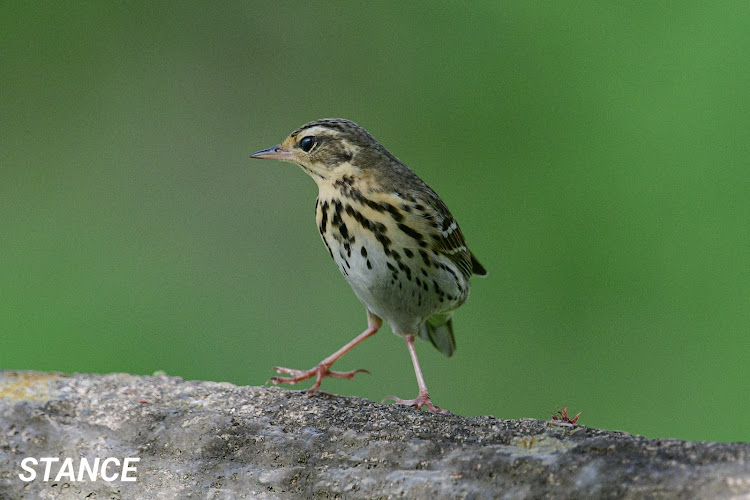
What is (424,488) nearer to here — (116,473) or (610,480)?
(610,480)

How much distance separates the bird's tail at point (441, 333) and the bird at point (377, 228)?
66cm

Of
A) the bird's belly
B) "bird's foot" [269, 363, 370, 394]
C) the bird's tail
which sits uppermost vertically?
the bird's tail

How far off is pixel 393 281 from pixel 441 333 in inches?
50.7

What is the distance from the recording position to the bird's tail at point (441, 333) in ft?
21.9

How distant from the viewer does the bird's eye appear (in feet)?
18.8

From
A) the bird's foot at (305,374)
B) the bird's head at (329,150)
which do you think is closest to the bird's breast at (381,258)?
the bird's head at (329,150)

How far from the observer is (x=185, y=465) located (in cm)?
403

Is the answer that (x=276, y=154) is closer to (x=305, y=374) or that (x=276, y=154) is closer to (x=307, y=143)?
(x=307, y=143)

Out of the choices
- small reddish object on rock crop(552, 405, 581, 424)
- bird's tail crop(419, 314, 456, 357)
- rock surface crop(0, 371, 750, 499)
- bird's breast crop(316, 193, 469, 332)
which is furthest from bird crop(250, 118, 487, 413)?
small reddish object on rock crop(552, 405, 581, 424)

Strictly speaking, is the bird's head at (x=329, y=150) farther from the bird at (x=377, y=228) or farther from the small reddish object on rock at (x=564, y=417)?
the small reddish object on rock at (x=564, y=417)

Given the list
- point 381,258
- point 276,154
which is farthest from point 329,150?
point 381,258

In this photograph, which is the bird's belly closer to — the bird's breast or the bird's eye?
the bird's breast

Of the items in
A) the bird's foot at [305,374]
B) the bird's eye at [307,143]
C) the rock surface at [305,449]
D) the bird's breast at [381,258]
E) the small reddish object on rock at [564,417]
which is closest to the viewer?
the rock surface at [305,449]

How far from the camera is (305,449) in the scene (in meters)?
3.93
